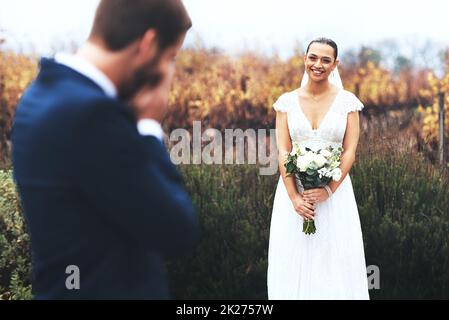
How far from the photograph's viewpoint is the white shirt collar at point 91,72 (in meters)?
1.30

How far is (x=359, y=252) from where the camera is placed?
3.89 m

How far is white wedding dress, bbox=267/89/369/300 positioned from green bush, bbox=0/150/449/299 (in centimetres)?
59

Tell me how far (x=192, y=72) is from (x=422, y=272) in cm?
227

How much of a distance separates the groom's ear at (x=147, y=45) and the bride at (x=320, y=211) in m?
2.51

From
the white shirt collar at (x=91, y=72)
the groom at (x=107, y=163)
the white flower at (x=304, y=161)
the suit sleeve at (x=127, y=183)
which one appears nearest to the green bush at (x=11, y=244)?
the white flower at (x=304, y=161)

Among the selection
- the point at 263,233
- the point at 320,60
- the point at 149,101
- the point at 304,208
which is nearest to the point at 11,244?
the point at 263,233

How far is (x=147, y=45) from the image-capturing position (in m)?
1.35

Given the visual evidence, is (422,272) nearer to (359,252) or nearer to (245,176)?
(359,252)

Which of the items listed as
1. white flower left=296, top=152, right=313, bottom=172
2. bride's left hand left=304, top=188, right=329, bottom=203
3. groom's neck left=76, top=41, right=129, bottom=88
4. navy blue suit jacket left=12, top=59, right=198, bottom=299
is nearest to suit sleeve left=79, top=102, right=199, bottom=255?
navy blue suit jacket left=12, top=59, right=198, bottom=299

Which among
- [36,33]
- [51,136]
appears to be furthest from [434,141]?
[51,136]

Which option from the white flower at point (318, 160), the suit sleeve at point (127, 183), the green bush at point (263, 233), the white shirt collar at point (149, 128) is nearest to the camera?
the suit sleeve at point (127, 183)

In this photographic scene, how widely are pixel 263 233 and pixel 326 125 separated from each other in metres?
1.07

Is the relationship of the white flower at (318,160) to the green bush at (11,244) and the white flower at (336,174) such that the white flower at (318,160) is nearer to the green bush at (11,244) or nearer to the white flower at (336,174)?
the white flower at (336,174)

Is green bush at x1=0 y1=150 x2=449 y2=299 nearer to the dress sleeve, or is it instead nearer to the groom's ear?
the dress sleeve
